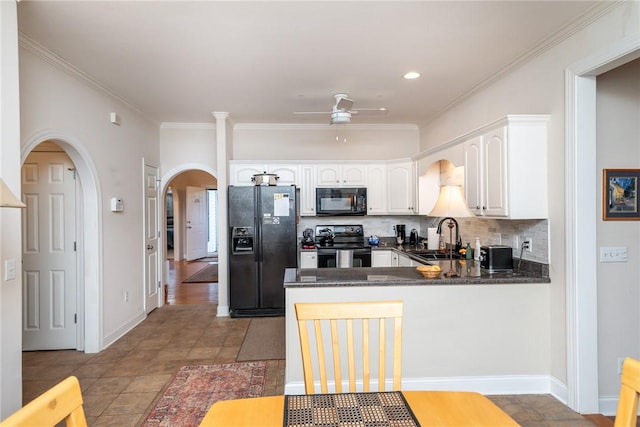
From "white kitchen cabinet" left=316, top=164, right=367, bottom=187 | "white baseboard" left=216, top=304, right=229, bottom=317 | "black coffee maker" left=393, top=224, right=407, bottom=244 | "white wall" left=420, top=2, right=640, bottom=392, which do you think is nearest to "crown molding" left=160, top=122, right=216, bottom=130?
"white kitchen cabinet" left=316, top=164, right=367, bottom=187

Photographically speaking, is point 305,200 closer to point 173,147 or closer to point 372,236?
point 372,236

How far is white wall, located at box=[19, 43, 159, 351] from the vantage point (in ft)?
9.39

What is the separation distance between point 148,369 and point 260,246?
1.96 metres

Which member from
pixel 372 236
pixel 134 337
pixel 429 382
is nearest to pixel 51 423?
pixel 429 382

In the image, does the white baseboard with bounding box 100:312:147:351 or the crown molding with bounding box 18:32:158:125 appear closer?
the crown molding with bounding box 18:32:158:125

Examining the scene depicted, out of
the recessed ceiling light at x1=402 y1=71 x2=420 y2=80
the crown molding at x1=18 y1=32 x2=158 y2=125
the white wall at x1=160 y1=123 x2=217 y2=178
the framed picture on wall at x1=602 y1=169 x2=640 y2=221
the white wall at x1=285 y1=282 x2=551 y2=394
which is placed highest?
the recessed ceiling light at x1=402 y1=71 x2=420 y2=80

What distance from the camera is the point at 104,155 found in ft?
12.5

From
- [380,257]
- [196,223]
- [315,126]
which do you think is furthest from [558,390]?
[196,223]

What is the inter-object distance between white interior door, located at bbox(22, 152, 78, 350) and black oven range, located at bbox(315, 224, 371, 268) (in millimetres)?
2863

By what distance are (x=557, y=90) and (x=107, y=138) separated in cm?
414

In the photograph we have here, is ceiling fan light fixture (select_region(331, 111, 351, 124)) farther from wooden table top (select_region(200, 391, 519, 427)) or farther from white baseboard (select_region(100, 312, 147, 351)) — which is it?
white baseboard (select_region(100, 312, 147, 351))

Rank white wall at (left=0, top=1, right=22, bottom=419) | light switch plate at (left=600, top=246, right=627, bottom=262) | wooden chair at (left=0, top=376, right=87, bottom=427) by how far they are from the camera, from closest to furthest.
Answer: wooden chair at (left=0, top=376, right=87, bottom=427)
white wall at (left=0, top=1, right=22, bottom=419)
light switch plate at (left=600, top=246, right=627, bottom=262)

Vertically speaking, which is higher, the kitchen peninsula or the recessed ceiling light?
the recessed ceiling light

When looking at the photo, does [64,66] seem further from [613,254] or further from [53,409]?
[613,254]
